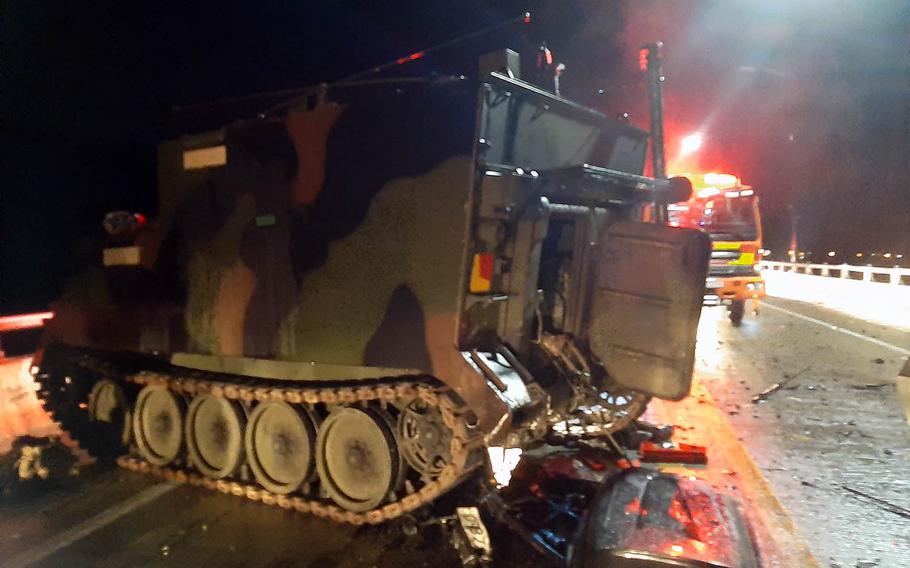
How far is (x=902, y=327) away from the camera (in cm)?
1482

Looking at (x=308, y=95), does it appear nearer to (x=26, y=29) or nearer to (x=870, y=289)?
(x=26, y=29)

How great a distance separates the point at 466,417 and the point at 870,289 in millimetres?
18723

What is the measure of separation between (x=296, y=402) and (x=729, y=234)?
14.0m

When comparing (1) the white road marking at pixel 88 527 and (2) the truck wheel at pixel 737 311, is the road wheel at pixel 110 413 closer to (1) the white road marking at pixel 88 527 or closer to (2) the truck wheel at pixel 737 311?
(1) the white road marking at pixel 88 527

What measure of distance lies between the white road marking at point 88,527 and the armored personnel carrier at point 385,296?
0.21 meters

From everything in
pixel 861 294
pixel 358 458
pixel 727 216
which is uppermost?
pixel 727 216

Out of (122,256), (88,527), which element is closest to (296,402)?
(88,527)

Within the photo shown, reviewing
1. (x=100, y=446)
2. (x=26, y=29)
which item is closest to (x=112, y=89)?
(x=26, y=29)

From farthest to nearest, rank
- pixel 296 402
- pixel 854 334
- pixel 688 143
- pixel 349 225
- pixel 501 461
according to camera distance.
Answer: pixel 688 143 → pixel 854 334 → pixel 296 402 → pixel 349 225 → pixel 501 461

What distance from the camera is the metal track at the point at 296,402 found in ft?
13.6

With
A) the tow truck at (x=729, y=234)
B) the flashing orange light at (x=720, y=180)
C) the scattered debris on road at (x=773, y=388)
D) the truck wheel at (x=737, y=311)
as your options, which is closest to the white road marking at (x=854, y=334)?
the tow truck at (x=729, y=234)

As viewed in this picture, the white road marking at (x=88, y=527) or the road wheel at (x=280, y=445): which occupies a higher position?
the road wheel at (x=280, y=445)

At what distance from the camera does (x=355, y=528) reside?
187 inches

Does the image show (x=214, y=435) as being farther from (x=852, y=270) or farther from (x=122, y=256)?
(x=852, y=270)
